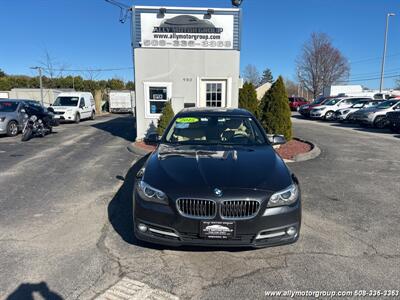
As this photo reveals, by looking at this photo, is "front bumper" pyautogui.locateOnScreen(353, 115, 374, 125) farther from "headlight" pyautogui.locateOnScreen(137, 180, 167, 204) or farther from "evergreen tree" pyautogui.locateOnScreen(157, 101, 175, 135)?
"headlight" pyautogui.locateOnScreen(137, 180, 167, 204)

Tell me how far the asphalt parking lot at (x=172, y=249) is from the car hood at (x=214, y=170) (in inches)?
33.9

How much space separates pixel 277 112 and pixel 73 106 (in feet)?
52.1

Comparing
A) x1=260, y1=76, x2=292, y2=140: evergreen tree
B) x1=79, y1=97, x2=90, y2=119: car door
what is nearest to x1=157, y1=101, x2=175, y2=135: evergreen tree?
x1=260, y1=76, x2=292, y2=140: evergreen tree

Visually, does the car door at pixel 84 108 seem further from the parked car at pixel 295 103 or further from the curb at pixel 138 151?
the parked car at pixel 295 103

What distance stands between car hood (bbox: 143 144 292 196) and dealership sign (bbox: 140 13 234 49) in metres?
7.69

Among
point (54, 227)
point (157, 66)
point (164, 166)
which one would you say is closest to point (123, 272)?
point (164, 166)

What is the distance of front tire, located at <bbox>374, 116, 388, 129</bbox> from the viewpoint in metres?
16.3

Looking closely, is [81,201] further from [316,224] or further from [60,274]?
[316,224]

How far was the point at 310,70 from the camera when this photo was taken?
5241cm

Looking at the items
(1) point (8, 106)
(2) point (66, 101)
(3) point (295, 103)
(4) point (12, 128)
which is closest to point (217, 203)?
(4) point (12, 128)

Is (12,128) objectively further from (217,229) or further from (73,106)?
(217,229)

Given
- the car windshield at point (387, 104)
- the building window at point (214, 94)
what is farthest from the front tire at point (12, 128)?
the car windshield at point (387, 104)

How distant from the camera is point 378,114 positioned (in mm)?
16375

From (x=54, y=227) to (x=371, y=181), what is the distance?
6.15m
